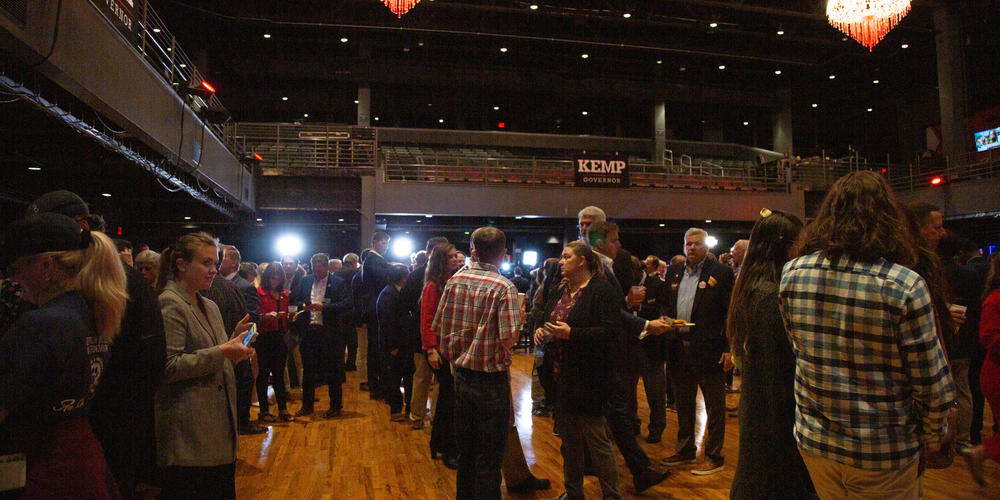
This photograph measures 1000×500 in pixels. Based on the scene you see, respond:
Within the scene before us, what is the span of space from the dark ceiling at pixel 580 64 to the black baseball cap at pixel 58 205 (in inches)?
598

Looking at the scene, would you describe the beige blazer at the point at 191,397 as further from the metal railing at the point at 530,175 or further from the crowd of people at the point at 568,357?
the metal railing at the point at 530,175

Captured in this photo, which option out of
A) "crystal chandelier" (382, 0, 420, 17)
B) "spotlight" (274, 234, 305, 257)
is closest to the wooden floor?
"crystal chandelier" (382, 0, 420, 17)

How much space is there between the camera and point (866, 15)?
8.02 metres

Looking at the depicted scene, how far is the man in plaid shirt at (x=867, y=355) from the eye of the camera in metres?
1.50

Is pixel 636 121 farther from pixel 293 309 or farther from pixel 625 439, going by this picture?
pixel 625 439

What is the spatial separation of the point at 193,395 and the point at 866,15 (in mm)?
9549

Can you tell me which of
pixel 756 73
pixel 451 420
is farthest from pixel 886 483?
pixel 756 73

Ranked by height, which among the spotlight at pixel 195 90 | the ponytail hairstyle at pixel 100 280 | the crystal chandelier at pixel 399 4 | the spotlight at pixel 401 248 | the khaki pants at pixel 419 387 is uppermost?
the crystal chandelier at pixel 399 4

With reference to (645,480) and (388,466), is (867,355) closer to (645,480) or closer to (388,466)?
(645,480)

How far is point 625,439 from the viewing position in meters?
3.48

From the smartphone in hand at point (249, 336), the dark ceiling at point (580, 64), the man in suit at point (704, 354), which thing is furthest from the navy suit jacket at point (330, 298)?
the dark ceiling at point (580, 64)

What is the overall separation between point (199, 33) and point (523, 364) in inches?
601

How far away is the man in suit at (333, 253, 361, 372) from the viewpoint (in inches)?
263

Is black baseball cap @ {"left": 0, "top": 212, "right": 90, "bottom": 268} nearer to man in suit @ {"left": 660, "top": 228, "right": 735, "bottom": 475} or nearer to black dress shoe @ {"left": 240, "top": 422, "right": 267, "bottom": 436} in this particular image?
man in suit @ {"left": 660, "top": 228, "right": 735, "bottom": 475}
